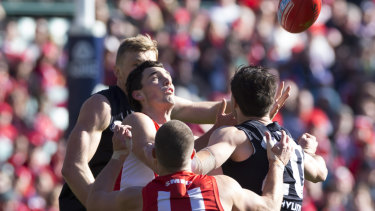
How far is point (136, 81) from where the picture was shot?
17.9 ft

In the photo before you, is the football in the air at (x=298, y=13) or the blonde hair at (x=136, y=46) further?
the football in the air at (x=298, y=13)

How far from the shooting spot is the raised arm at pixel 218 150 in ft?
15.8

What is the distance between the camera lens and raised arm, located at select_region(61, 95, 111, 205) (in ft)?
18.6


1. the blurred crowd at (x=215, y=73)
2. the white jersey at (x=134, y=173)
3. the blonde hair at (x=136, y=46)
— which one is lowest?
the blurred crowd at (x=215, y=73)

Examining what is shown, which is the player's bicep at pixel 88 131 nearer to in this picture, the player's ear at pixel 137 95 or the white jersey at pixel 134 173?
the player's ear at pixel 137 95

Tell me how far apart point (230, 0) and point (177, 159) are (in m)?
9.71

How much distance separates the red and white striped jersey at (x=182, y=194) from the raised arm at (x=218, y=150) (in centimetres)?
31

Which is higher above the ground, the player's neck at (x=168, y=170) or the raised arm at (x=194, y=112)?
the player's neck at (x=168, y=170)

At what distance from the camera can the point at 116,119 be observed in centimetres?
580

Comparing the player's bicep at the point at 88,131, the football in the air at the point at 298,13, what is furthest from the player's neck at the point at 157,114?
the football in the air at the point at 298,13

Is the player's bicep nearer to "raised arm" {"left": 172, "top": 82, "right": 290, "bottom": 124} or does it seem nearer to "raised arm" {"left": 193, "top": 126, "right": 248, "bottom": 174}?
"raised arm" {"left": 172, "top": 82, "right": 290, "bottom": 124}

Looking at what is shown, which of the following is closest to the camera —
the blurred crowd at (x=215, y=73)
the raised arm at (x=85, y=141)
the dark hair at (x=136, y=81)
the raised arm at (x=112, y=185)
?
the raised arm at (x=112, y=185)

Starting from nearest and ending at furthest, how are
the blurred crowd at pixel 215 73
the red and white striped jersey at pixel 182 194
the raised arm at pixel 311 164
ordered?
the red and white striped jersey at pixel 182 194
the raised arm at pixel 311 164
the blurred crowd at pixel 215 73

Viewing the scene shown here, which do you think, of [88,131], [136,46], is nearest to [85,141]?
[88,131]
